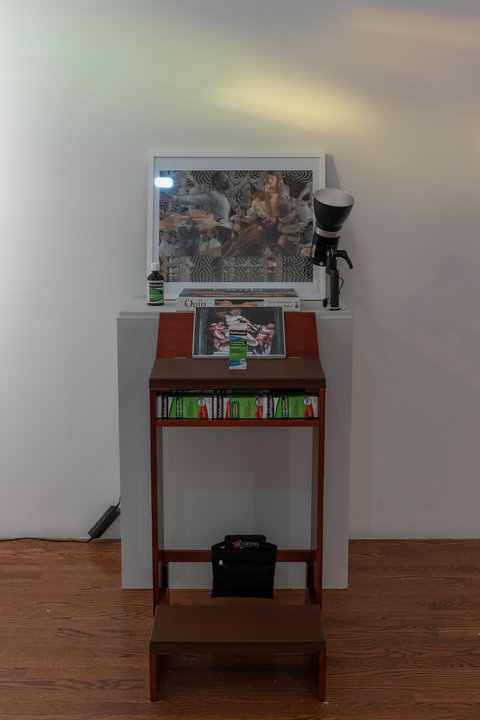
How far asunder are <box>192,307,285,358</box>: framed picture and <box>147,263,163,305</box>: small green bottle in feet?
0.88

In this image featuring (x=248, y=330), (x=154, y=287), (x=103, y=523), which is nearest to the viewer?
(x=248, y=330)

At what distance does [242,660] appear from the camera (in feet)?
9.46

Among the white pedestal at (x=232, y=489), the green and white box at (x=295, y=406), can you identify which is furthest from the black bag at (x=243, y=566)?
the green and white box at (x=295, y=406)

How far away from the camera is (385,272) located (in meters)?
3.62

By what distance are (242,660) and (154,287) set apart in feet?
5.22

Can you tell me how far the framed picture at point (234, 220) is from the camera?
348 centimetres

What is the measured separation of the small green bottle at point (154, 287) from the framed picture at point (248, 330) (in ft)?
0.88

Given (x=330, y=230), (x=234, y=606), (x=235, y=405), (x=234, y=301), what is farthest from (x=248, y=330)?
(x=234, y=606)

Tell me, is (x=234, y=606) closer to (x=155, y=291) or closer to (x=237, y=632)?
(x=237, y=632)

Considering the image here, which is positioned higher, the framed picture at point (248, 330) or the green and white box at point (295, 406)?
the framed picture at point (248, 330)

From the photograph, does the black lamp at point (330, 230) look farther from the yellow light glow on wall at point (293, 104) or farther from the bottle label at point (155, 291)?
the bottle label at point (155, 291)

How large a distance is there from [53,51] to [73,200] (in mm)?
677

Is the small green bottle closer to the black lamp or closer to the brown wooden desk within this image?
the brown wooden desk

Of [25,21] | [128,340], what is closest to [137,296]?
[128,340]
